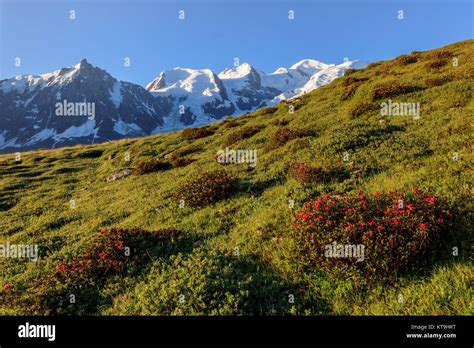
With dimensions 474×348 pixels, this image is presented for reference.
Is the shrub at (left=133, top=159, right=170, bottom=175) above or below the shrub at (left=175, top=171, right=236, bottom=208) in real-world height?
above

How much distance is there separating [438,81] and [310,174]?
19462 mm

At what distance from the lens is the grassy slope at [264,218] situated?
23.8ft

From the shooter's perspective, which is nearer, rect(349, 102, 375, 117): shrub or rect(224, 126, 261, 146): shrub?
rect(349, 102, 375, 117): shrub

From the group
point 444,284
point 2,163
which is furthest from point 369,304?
point 2,163

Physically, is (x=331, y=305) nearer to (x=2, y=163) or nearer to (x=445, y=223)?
(x=445, y=223)

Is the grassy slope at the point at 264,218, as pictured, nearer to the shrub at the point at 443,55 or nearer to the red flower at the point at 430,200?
the red flower at the point at 430,200

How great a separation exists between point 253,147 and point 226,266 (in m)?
16.7

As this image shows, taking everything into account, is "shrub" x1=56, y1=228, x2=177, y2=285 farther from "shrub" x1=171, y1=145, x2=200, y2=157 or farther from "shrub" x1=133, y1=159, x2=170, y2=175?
"shrub" x1=171, y1=145, x2=200, y2=157

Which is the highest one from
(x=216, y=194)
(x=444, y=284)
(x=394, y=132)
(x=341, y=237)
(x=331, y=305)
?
(x=394, y=132)

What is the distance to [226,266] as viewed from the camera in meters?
8.88

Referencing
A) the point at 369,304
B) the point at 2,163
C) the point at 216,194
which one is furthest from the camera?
the point at 2,163

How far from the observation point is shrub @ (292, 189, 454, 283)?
732 cm

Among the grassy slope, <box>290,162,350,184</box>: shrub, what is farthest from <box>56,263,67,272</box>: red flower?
<box>290,162,350,184</box>: shrub

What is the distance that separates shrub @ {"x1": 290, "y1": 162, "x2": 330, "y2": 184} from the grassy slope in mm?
459
